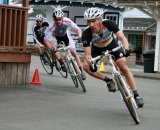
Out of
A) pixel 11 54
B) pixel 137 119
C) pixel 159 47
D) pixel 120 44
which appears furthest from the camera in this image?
pixel 159 47

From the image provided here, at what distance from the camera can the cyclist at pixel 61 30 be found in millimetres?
12531

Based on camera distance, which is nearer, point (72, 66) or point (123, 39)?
point (123, 39)

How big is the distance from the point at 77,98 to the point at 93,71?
222cm

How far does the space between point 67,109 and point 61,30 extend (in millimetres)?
4105

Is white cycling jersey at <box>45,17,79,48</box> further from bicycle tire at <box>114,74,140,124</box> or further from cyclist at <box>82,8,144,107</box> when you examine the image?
bicycle tire at <box>114,74,140,124</box>

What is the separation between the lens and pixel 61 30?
1321 centimetres

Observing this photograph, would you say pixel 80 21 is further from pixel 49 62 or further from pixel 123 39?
pixel 123 39

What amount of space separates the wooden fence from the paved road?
1.07 ft

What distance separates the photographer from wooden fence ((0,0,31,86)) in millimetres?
12297

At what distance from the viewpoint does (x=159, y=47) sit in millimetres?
24266

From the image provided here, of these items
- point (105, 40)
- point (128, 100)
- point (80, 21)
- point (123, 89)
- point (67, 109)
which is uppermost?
point (80, 21)

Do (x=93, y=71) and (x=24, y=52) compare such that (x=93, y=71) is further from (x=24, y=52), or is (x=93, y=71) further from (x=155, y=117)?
(x=24, y=52)

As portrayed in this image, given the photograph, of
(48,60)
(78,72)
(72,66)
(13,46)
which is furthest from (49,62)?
(78,72)

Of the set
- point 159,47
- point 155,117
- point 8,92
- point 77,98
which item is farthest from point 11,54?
Result: point 159,47
